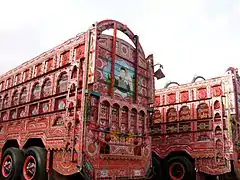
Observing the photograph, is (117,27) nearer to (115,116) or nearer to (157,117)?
(115,116)

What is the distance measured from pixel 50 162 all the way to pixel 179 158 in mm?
5203

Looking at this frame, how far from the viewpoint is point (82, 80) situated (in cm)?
562

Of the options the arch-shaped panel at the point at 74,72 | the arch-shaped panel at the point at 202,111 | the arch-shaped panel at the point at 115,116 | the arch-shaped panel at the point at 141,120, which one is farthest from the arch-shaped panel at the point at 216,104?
the arch-shaped panel at the point at 74,72

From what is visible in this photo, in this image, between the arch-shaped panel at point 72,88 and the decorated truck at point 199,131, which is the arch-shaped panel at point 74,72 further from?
the decorated truck at point 199,131

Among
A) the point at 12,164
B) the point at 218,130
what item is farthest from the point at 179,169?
the point at 12,164

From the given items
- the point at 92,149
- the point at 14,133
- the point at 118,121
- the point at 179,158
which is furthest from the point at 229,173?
the point at 14,133

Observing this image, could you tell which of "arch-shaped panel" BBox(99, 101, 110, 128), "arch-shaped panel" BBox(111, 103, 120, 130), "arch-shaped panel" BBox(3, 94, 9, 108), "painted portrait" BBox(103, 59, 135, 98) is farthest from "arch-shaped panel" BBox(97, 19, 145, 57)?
"arch-shaped panel" BBox(3, 94, 9, 108)

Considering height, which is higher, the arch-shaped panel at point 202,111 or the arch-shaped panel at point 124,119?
the arch-shaped panel at point 202,111

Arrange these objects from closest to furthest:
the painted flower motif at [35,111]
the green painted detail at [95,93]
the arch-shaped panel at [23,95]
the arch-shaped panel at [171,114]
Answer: the green painted detail at [95,93]
the painted flower motif at [35,111]
the arch-shaped panel at [23,95]
the arch-shaped panel at [171,114]

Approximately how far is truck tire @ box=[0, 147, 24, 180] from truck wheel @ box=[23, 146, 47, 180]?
0.93 feet

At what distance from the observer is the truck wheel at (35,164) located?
5.57 m

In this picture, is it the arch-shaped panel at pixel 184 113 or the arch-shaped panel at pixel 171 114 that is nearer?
the arch-shaped panel at pixel 184 113

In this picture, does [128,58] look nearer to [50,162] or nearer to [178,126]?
[50,162]

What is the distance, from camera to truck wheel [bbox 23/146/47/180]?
557 centimetres
